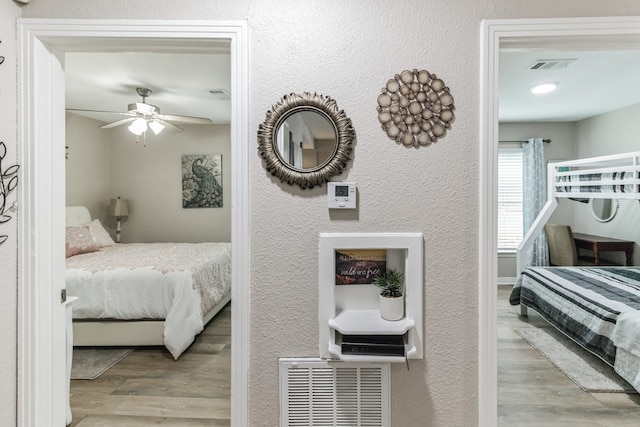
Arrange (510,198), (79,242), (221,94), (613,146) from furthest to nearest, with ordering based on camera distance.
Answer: (510,198) → (613,146) → (79,242) → (221,94)

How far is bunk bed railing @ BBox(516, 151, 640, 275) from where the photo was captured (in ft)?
10.1

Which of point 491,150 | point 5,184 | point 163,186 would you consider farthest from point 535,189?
point 5,184

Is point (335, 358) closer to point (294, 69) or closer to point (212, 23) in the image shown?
point (294, 69)

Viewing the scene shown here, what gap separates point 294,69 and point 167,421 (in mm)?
2163

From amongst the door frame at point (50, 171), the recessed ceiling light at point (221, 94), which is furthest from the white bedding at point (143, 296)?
the recessed ceiling light at point (221, 94)

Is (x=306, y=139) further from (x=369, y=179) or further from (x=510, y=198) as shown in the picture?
(x=510, y=198)

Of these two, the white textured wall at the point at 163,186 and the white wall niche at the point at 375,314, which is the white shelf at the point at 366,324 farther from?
the white textured wall at the point at 163,186

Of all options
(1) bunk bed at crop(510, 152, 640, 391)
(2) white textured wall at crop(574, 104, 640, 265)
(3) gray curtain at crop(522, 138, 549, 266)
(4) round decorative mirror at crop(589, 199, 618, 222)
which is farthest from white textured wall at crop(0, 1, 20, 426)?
(4) round decorative mirror at crop(589, 199, 618, 222)

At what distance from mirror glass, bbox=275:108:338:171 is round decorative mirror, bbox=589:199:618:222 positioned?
5066 millimetres

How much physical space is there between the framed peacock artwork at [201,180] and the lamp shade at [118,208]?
2.77 ft

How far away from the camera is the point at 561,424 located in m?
2.19

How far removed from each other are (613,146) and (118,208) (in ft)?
22.6

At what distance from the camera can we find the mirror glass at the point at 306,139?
1.44 meters

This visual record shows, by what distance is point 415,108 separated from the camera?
1.43 m
